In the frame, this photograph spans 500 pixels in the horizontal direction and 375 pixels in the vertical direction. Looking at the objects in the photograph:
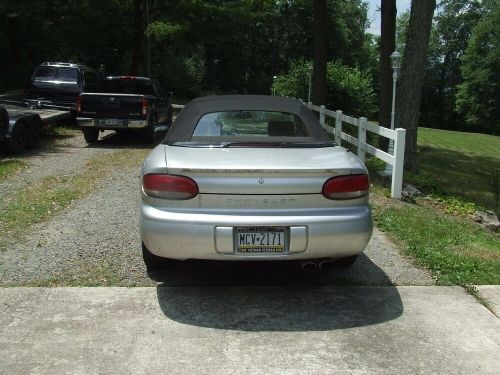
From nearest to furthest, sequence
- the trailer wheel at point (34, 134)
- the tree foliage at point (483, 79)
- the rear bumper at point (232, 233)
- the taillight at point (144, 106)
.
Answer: the rear bumper at point (232, 233) < the trailer wheel at point (34, 134) < the taillight at point (144, 106) < the tree foliage at point (483, 79)

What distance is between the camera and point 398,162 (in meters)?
8.67

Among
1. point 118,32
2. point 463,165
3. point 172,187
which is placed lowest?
point 463,165

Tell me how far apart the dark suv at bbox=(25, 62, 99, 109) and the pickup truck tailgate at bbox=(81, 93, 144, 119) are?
2777 millimetres

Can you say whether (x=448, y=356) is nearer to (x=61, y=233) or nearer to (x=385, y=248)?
(x=385, y=248)

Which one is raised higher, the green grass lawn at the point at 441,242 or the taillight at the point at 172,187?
the taillight at the point at 172,187

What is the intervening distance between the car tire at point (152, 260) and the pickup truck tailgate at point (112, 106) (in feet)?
31.1

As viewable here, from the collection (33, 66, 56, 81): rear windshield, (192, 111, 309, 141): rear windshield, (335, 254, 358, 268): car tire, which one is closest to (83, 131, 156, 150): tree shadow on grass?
(33, 66, 56, 81): rear windshield

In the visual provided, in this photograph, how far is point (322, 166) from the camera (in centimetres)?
450

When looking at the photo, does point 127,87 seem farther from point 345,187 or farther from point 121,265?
point 345,187

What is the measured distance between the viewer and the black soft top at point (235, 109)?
5.42m

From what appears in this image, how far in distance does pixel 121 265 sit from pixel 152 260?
0.44m

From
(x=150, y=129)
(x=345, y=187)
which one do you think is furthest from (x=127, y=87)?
(x=345, y=187)

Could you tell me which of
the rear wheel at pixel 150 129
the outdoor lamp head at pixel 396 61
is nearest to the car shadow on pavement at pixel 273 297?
the rear wheel at pixel 150 129

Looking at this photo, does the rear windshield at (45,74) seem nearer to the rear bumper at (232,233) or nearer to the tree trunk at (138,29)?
the tree trunk at (138,29)
